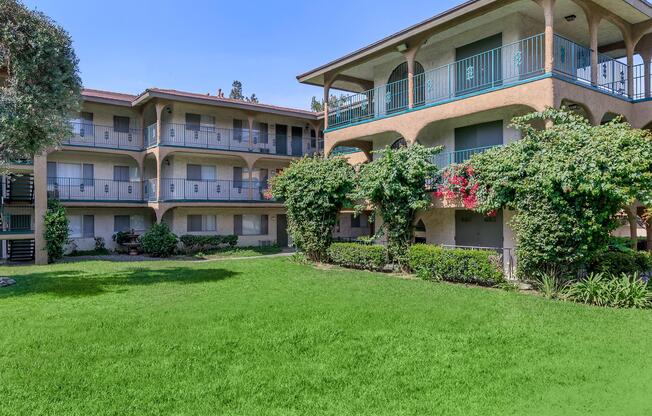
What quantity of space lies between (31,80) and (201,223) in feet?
48.8

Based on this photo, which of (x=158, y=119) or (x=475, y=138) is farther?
(x=158, y=119)

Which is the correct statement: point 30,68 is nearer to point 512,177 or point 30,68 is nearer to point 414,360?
point 414,360

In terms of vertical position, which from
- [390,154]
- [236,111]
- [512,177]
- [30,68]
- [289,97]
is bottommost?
[512,177]

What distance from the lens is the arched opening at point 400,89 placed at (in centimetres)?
1902

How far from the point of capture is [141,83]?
98.5 feet

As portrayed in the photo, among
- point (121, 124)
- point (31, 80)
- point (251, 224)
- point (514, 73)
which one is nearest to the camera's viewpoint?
point (31, 80)

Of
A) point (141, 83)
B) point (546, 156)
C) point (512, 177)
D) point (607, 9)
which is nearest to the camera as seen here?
point (546, 156)

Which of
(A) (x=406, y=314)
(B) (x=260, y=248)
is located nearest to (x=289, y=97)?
(B) (x=260, y=248)

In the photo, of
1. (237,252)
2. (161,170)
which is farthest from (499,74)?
(161,170)

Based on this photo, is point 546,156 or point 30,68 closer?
point 546,156

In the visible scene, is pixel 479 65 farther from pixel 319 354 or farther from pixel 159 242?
pixel 159 242

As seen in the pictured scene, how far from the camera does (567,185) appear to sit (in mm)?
10430

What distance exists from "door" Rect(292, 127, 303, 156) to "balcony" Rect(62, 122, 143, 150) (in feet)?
32.8

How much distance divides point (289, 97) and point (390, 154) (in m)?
34.8
